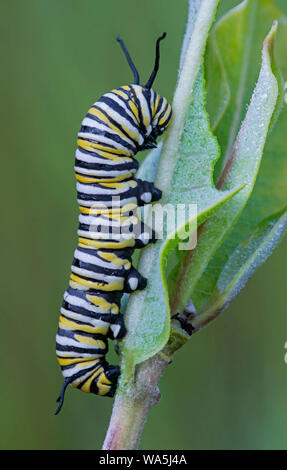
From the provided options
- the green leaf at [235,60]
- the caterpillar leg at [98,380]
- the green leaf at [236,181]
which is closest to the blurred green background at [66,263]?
the caterpillar leg at [98,380]

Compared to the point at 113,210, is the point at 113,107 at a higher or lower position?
higher

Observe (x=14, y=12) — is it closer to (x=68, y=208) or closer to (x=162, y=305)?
(x=68, y=208)

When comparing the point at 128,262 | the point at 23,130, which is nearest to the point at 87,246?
the point at 128,262

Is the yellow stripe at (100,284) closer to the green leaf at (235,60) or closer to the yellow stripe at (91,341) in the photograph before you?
the yellow stripe at (91,341)

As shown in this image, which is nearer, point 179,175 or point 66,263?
point 179,175

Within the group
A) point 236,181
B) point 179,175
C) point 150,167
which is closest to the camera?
point 236,181

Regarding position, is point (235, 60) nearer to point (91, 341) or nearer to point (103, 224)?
point (103, 224)

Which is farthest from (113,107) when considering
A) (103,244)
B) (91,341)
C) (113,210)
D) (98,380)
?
(98,380)
